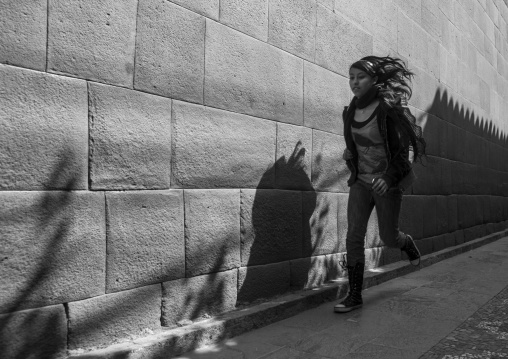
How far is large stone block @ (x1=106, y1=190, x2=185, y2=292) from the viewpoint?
2906 millimetres

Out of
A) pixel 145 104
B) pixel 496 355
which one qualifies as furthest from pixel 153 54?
pixel 496 355

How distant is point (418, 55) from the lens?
7.17 meters

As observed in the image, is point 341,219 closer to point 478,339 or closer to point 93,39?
point 478,339

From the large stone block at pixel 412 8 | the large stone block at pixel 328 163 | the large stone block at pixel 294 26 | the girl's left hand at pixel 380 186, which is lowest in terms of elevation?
the girl's left hand at pixel 380 186

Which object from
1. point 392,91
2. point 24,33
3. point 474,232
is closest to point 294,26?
point 392,91

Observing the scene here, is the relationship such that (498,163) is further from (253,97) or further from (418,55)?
(253,97)

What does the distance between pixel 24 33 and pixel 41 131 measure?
479 mm

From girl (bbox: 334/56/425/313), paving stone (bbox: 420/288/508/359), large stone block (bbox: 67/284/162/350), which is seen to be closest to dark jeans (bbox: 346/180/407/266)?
girl (bbox: 334/56/425/313)

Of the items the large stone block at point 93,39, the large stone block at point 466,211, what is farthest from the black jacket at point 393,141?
the large stone block at point 466,211

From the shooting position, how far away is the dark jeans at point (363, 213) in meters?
4.22

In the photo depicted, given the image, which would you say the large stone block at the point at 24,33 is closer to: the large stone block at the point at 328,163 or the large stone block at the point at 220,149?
the large stone block at the point at 220,149

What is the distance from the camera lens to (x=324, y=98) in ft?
16.3

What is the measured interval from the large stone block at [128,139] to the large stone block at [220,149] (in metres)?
0.11

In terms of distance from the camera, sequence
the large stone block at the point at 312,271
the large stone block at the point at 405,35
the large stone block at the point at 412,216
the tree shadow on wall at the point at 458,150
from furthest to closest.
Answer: the tree shadow on wall at the point at 458,150 < the large stone block at the point at 405,35 < the large stone block at the point at 412,216 < the large stone block at the point at 312,271
